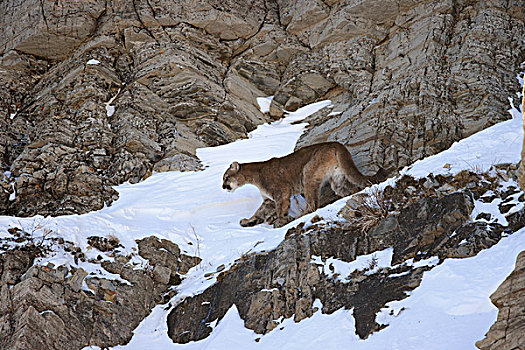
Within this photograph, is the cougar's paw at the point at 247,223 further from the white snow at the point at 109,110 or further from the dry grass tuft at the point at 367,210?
the white snow at the point at 109,110

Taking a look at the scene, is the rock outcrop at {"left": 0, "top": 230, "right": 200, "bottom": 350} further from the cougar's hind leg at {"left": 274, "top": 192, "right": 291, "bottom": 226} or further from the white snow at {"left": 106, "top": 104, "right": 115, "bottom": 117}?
the white snow at {"left": 106, "top": 104, "right": 115, "bottom": 117}

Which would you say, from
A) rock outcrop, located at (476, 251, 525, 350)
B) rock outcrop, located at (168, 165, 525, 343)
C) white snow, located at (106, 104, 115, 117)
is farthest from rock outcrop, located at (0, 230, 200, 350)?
white snow, located at (106, 104, 115, 117)

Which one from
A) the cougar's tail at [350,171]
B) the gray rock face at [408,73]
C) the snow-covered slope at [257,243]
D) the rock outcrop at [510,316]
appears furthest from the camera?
the gray rock face at [408,73]

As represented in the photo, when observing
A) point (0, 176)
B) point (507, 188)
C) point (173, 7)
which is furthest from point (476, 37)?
point (0, 176)

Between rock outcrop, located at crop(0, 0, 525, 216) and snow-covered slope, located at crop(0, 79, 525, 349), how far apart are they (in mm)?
1427

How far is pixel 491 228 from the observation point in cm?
727

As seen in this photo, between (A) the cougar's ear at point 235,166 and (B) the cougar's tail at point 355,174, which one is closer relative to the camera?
(B) the cougar's tail at point 355,174

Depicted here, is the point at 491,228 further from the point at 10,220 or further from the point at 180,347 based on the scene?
the point at 10,220

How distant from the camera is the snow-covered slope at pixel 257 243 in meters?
6.11

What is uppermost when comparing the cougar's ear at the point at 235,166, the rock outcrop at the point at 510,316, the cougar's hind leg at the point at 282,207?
the rock outcrop at the point at 510,316

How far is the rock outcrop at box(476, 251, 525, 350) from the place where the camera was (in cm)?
478

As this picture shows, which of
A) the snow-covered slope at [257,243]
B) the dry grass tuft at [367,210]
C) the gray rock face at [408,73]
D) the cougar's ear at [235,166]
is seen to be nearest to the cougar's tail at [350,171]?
the snow-covered slope at [257,243]

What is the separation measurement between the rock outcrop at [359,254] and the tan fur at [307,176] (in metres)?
2.48

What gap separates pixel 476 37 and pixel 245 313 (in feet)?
42.2
